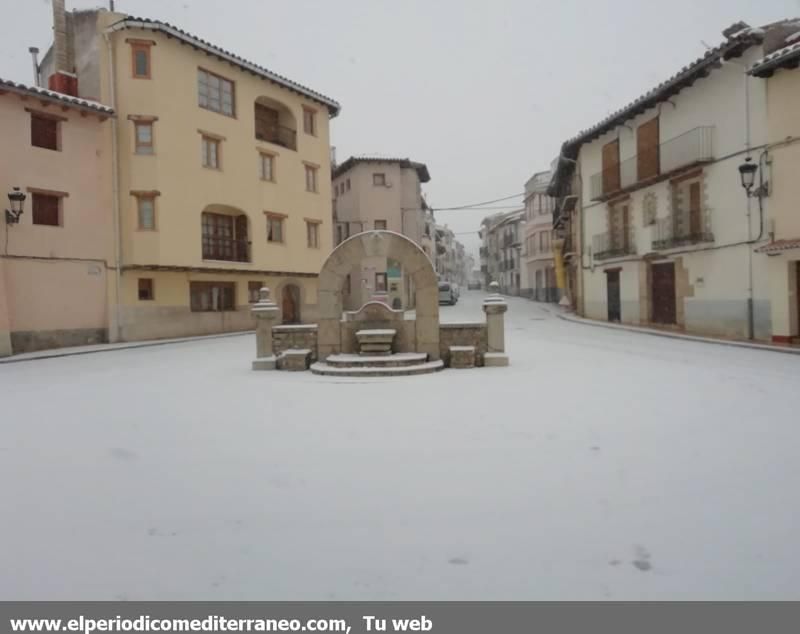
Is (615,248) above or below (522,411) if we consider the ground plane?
above

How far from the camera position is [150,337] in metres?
20.3

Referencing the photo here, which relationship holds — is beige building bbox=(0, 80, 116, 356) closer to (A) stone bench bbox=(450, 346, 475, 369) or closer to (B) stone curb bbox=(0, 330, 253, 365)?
(B) stone curb bbox=(0, 330, 253, 365)

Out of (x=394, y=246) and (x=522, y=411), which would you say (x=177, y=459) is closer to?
(x=522, y=411)

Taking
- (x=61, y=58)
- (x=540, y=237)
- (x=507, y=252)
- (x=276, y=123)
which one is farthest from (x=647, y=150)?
(x=507, y=252)

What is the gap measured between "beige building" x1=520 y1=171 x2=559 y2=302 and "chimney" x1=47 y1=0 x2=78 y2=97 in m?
35.2

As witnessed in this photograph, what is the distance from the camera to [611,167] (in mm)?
23109

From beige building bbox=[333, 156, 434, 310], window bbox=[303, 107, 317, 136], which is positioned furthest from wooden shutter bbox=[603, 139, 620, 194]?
beige building bbox=[333, 156, 434, 310]

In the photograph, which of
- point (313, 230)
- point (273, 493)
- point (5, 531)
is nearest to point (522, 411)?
point (273, 493)

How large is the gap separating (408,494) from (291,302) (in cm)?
2353

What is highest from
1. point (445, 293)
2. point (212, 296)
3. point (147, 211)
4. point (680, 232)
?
point (147, 211)

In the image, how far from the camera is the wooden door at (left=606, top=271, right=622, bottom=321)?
23.5 meters

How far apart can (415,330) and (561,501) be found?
26.0ft

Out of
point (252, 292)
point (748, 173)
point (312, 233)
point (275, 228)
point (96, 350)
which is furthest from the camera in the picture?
point (312, 233)

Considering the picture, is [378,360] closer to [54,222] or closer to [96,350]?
[96,350]
